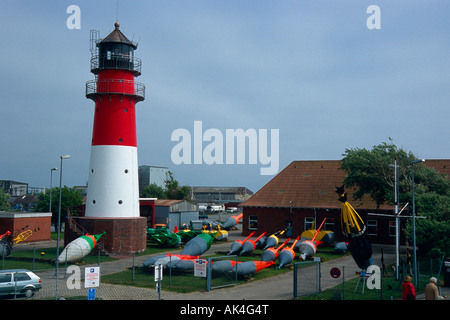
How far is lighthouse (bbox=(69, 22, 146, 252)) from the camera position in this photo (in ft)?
128

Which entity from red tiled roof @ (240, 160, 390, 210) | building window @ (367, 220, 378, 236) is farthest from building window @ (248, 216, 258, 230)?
building window @ (367, 220, 378, 236)

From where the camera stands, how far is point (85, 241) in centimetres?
3609

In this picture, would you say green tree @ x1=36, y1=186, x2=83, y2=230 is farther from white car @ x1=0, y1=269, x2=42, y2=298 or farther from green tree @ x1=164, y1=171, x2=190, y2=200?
green tree @ x1=164, y1=171, x2=190, y2=200

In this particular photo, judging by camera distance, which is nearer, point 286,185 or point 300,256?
point 300,256

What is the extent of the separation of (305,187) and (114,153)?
2532 cm

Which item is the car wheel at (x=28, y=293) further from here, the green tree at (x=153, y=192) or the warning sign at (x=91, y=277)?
the green tree at (x=153, y=192)

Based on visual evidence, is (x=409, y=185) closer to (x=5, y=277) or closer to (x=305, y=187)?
(x=305, y=187)

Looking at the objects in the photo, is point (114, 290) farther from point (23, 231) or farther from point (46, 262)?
point (23, 231)

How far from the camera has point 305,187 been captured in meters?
55.9

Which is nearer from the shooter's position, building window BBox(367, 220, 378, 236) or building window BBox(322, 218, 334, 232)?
building window BBox(367, 220, 378, 236)

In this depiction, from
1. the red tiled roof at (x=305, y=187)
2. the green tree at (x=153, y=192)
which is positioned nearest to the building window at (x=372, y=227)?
the red tiled roof at (x=305, y=187)

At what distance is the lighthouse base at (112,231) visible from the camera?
38.6m
